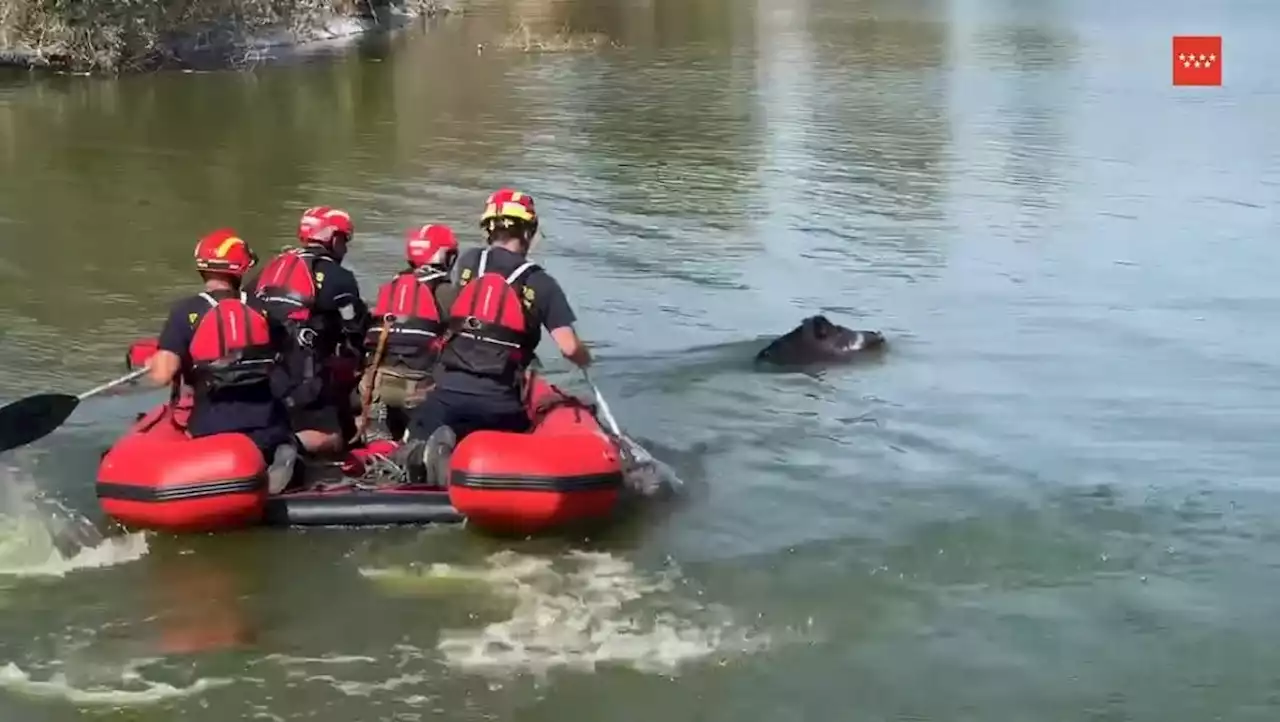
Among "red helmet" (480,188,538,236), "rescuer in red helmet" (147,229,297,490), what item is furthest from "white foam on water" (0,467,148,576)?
"red helmet" (480,188,538,236)

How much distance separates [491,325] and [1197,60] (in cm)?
2703

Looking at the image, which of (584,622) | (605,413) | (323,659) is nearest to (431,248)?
(605,413)

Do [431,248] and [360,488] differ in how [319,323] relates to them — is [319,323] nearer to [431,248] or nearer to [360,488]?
[431,248]

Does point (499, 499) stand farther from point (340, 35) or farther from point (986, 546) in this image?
point (340, 35)

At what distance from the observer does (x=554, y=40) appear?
38594 millimetres

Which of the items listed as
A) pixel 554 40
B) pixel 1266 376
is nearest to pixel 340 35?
pixel 554 40

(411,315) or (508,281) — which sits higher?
(508,281)

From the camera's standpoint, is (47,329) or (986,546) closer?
(986,546)

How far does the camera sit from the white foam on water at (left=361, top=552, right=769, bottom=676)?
22.4ft

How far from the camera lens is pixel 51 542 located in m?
7.92

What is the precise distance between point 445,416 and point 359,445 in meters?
0.84

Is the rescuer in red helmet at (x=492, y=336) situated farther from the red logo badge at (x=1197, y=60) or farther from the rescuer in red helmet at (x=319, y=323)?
the red logo badge at (x=1197, y=60)

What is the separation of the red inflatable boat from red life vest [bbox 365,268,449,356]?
822 mm

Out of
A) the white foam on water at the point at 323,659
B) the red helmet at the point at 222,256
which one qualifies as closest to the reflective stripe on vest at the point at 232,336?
the red helmet at the point at 222,256
